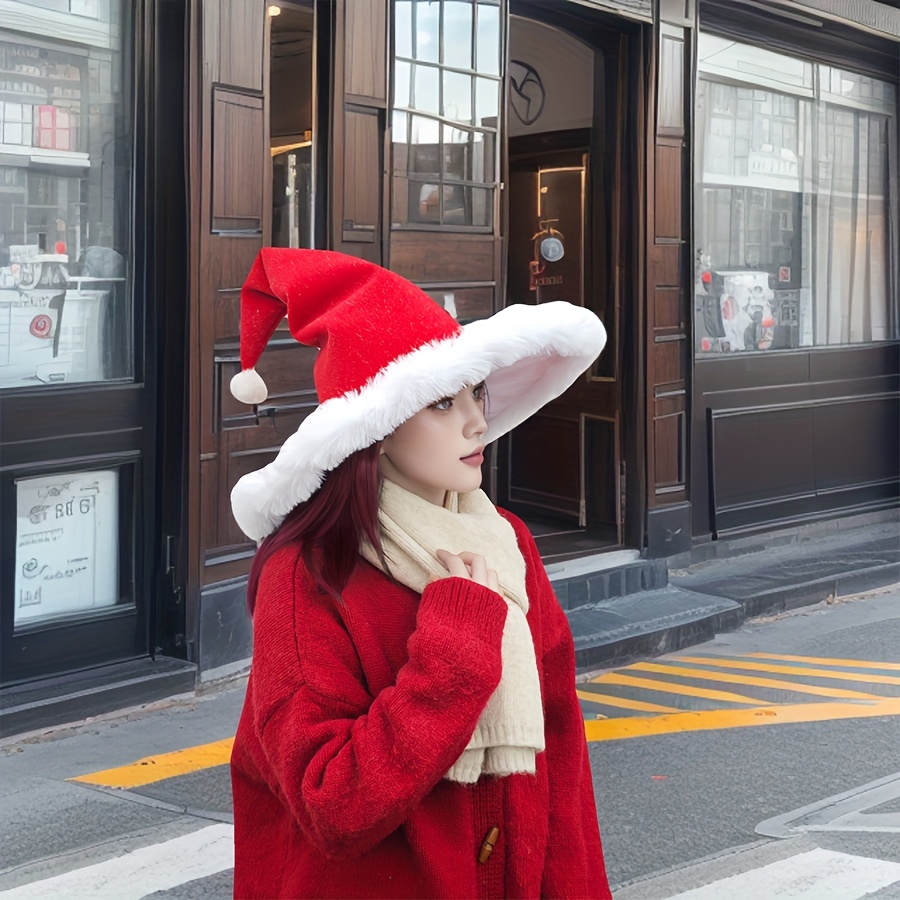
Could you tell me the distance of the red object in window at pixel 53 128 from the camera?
17.2ft

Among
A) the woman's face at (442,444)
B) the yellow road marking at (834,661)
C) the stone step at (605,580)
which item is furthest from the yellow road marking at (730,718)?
the woman's face at (442,444)

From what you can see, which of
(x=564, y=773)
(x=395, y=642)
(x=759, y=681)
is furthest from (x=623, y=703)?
(x=395, y=642)

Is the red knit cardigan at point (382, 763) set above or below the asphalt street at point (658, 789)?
above

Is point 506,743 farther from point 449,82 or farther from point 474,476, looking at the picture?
point 449,82

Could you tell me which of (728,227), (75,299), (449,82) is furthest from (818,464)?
(75,299)

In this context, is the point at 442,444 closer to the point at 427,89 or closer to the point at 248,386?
the point at 248,386

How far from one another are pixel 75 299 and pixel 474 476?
3.77 meters

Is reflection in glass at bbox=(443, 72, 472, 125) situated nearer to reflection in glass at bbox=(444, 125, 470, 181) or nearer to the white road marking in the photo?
reflection in glass at bbox=(444, 125, 470, 181)

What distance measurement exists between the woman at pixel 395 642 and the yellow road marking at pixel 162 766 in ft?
9.15

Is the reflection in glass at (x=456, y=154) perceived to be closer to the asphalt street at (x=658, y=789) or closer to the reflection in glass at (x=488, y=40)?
the reflection in glass at (x=488, y=40)

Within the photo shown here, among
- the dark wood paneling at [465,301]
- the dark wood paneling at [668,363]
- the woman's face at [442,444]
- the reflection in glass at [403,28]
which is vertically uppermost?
the reflection in glass at [403,28]

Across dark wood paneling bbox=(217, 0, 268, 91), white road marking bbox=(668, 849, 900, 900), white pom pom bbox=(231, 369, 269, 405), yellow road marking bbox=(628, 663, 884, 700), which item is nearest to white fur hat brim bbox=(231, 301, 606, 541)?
white pom pom bbox=(231, 369, 269, 405)

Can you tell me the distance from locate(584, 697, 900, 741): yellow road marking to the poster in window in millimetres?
2170

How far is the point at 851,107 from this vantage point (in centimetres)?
975
